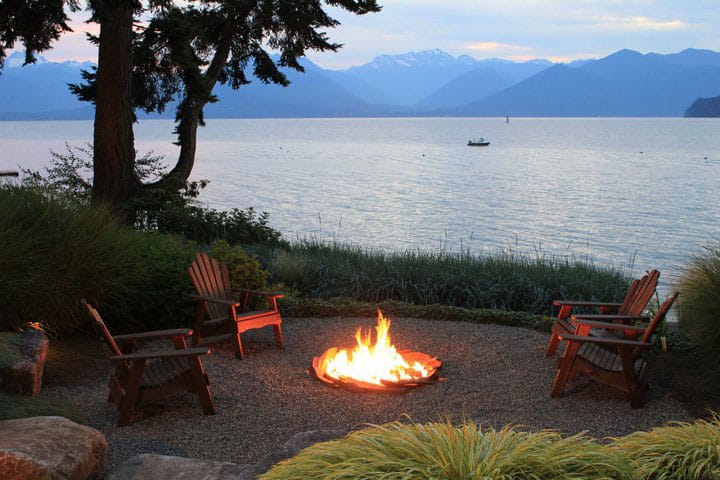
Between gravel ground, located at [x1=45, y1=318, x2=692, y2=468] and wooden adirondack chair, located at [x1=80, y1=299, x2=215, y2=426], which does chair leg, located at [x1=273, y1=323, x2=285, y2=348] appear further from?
wooden adirondack chair, located at [x1=80, y1=299, x2=215, y2=426]

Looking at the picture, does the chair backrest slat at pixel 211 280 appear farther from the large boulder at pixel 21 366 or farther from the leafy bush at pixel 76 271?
the large boulder at pixel 21 366

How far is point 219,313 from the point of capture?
20.4 ft

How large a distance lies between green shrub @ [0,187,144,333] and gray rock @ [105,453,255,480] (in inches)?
108

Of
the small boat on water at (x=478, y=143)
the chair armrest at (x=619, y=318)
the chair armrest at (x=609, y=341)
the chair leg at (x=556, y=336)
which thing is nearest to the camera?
the chair armrest at (x=609, y=341)

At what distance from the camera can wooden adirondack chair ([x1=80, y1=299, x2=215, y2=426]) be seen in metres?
4.32

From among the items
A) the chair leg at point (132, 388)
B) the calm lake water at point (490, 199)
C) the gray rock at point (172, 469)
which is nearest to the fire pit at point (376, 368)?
the chair leg at point (132, 388)

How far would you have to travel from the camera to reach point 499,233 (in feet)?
70.8

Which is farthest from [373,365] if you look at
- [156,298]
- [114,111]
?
[114,111]

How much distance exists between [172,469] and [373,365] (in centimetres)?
218

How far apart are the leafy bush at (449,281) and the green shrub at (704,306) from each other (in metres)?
2.74

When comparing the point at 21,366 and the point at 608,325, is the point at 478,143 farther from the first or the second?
the point at 21,366

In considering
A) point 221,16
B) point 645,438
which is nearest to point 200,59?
point 221,16

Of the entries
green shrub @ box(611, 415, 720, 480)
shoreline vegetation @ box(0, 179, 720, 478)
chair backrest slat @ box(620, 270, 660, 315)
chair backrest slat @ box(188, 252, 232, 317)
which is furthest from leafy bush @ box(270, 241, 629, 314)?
green shrub @ box(611, 415, 720, 480)

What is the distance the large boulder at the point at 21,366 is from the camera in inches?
182
